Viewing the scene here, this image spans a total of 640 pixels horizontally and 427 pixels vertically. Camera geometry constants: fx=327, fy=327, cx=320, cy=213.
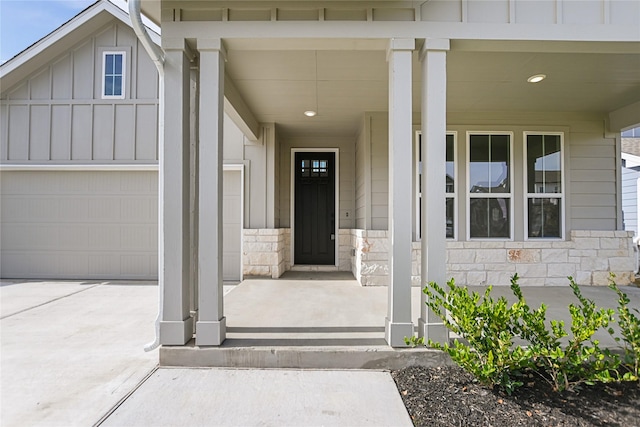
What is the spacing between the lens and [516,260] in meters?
4.78

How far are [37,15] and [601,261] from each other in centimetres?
989

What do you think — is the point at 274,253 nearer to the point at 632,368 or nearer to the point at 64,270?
the point at 64,270

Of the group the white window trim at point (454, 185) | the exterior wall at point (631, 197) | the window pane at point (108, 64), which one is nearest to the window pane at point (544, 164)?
the white window trim at point (454, 185)

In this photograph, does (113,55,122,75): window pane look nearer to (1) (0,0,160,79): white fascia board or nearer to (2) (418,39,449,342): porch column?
(1) (0,0,160,79): white fascia board

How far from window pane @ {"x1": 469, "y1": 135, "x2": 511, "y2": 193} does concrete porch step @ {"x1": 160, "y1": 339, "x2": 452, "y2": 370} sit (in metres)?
3.20

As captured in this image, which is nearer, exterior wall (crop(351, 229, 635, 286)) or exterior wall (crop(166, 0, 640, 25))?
exterior wall (crop(166, 0, 640, 25))

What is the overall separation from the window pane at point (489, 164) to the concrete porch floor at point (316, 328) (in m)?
1.50

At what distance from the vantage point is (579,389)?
81.7 inches

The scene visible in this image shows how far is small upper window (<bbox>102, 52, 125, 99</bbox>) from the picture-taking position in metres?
5.74

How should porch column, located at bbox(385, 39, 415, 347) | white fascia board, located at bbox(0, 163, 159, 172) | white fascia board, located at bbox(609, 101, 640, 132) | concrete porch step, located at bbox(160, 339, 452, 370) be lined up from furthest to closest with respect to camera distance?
white fascia board, located at bbox(0, 163, 159, 172) → white fascia board, located at bbox(609, 101, 640, 132) → porch column, located at bbox(385, 39, 415, 347) → concrete porch step, located at bbox(160, 339, 452, 370)

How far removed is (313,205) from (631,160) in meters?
8.07

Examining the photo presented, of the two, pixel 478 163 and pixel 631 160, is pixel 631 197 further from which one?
pixel 478 163

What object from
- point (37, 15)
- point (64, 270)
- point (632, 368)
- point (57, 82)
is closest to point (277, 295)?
point (632, 368)

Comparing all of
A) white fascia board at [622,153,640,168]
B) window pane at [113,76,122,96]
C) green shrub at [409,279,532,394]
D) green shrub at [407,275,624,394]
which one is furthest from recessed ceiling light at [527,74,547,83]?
white fascia board at [622,153,640,168]
